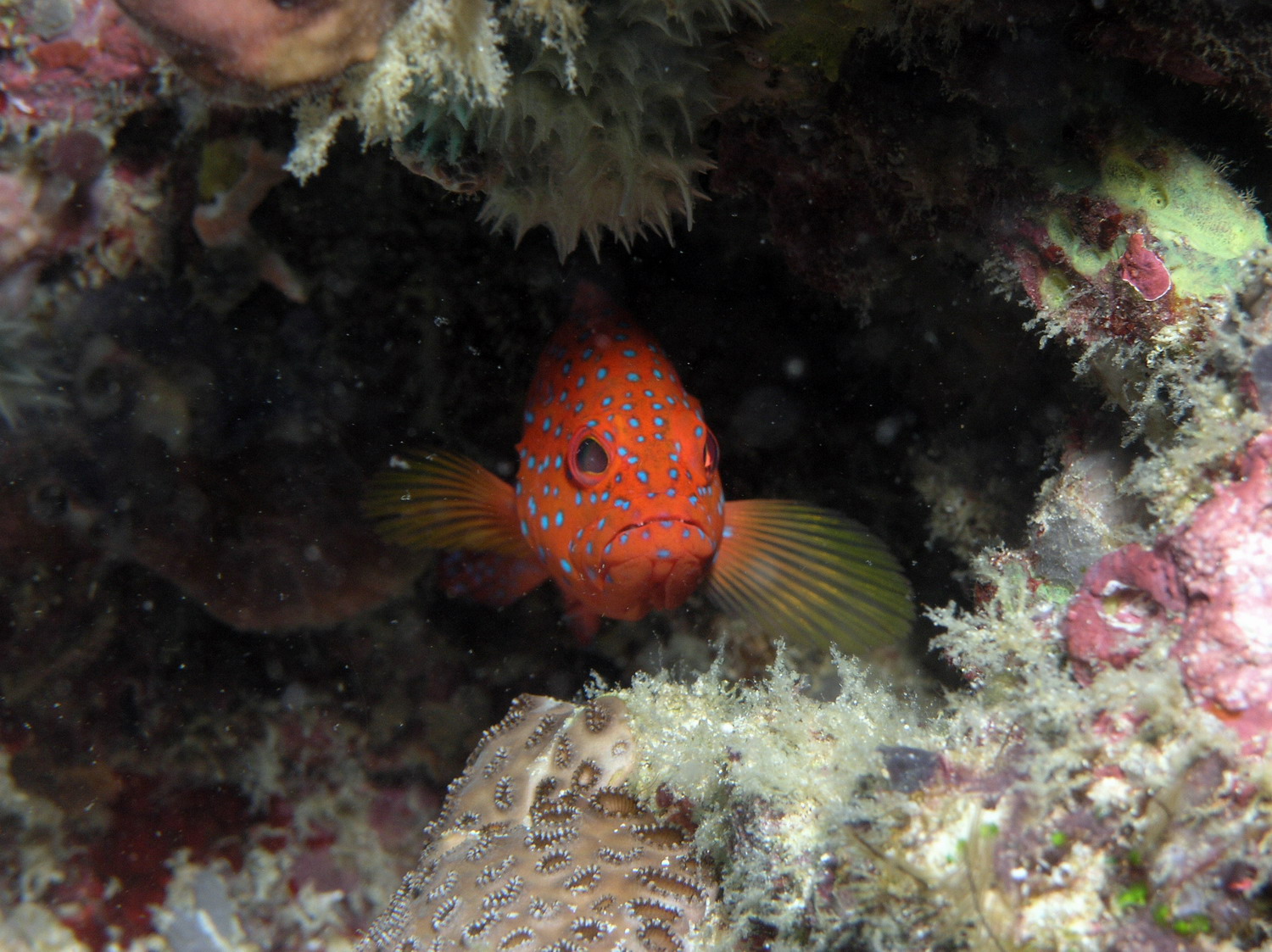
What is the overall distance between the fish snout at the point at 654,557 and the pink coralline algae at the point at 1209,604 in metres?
1.74

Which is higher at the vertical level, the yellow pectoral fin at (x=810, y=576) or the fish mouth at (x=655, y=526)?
the fish mouth at (x=655, y=526)

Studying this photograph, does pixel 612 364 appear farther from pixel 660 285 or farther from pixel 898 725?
pixel 898 725

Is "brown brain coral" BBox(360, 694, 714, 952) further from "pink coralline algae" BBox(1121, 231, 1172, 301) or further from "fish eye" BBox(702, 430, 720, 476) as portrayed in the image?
"pink coralline algae" BBox(1121, 231, 1172, 301)

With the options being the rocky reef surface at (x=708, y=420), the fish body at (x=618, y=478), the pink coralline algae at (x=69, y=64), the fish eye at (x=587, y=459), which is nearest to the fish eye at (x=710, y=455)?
the fish body at (x=618, y=478)

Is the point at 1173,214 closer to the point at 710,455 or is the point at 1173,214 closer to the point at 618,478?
the point at 710,455

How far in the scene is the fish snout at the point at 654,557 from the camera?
11.5ft

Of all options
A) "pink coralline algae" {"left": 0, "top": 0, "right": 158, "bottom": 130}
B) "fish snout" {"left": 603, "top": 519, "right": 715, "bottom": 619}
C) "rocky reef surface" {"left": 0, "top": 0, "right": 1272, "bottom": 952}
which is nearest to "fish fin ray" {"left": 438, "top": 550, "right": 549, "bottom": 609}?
"rocky reef surface" {"left": 0, "top": 0, "right": 1272, "bottom": 952}

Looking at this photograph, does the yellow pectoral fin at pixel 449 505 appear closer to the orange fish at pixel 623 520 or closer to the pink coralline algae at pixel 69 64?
the orange fish at pixel 623 520

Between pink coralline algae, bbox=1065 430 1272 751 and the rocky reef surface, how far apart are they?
0.01 meters

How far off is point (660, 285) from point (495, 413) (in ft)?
4.84

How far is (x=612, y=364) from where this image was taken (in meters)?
4.21

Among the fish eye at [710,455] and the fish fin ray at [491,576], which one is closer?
the fish eye at [710,455]

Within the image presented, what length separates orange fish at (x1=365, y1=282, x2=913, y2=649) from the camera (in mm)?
3654

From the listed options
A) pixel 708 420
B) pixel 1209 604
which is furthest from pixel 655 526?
pixel 1209 604
